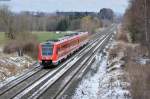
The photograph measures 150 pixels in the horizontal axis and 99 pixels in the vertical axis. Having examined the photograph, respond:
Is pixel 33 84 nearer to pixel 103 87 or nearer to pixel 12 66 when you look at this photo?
pixel 103 87

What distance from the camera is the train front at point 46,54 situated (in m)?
38.2

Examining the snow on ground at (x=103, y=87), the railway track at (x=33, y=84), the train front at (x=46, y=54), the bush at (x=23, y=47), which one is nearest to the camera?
the snow on ground at (x=103, y=87)

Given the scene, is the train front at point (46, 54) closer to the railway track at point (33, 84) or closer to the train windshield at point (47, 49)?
the train windshield at point (47, 49)

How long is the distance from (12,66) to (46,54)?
13.0 feet

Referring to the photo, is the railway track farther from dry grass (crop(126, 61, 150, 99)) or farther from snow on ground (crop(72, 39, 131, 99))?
dry grass (crop(126, 61, 150, 99))

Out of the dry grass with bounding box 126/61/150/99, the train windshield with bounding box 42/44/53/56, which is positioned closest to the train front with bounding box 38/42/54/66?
the train windshield with bounding box 42/44/53/56

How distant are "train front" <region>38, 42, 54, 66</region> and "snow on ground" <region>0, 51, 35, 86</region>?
1817 millimetres

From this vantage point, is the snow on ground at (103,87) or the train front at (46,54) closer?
the snow on ground at (103,87)

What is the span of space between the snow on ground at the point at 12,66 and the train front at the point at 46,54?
1817 mm

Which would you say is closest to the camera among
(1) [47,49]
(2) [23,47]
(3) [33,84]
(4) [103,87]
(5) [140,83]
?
(5) [140,83]

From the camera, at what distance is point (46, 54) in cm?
3884

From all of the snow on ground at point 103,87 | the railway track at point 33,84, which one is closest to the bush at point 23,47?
the railway track at point 33,84

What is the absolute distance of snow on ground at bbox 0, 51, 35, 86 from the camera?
32.8 metres

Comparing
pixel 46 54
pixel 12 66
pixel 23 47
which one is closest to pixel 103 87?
pixel 12 66
